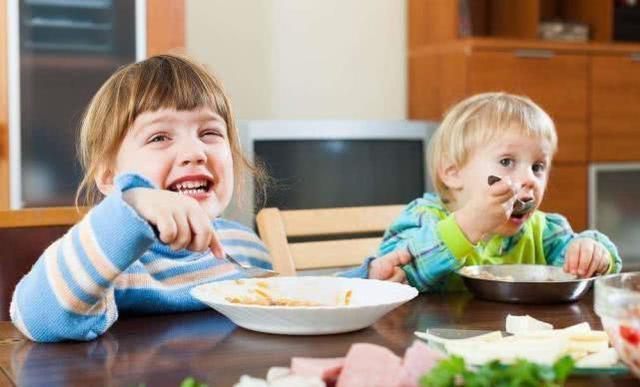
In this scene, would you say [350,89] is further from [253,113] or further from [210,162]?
[210,162]

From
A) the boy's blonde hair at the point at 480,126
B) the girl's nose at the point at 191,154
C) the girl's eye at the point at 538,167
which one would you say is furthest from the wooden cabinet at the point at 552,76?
the girl's nose at the point at 191,154

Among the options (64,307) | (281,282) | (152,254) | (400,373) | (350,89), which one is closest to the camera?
(400,373)

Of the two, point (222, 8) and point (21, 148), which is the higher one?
point (222, 8)

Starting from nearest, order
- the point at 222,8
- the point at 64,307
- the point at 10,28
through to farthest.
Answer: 1. the point at 64,307
2. the point at 10,28
3. the point at 222,8

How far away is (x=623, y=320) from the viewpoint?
0.79m

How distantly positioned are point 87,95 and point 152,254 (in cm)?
176

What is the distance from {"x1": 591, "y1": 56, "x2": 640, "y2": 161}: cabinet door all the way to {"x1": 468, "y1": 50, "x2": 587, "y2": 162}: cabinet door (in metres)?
0.05

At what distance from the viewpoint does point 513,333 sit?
103 cm

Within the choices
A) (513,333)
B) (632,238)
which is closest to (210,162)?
(513,333)

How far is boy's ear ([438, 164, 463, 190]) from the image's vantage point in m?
1.78

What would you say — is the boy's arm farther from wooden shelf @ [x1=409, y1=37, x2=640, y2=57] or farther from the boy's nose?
wooden shelf @ [x1=409, y1=37, x2=640, y2=57]

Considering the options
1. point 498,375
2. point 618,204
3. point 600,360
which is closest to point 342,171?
point 618,204

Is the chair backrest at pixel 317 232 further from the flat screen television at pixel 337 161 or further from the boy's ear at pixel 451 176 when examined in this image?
the flat screen television at pixel 337 161

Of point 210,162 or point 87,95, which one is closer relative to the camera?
point 210,162
